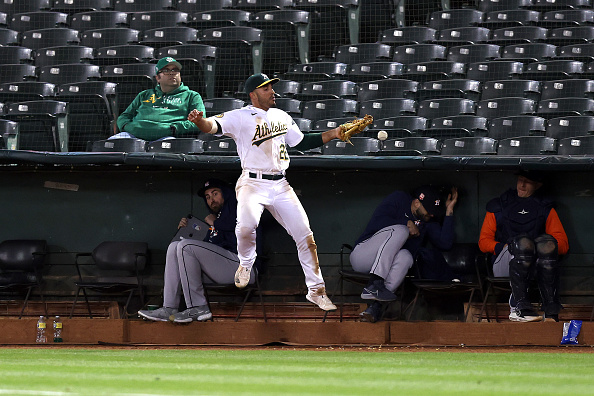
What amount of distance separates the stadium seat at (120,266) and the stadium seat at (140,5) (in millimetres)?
4927

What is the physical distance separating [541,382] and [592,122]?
4609 millimetres

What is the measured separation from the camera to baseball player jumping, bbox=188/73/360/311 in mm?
6535

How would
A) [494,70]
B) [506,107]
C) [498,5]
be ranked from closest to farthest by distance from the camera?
[506,107] < [494,70] < [498,5]

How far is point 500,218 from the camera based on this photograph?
7.42 meters

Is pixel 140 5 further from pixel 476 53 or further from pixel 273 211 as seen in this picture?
pixel 273 211

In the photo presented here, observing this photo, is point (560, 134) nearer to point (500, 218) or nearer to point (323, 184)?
point (500, 218)

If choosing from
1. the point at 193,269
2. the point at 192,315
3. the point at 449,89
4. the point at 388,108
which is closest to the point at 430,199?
the point at 388,108

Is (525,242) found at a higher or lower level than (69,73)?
lower

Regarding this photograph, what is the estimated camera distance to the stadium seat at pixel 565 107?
8703 mm

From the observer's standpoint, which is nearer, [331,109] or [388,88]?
[331,109]

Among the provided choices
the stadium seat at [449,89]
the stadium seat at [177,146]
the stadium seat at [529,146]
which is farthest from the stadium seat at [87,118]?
the stadium seat at [529,146]

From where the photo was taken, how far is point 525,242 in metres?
6.88

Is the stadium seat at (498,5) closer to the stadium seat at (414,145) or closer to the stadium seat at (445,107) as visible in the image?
the stadium seat at (445,107)

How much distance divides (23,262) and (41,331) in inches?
33.8
